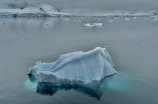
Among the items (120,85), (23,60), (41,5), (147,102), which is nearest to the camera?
(147,102)

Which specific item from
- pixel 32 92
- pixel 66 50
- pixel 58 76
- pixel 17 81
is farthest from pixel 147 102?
pixel 66 50

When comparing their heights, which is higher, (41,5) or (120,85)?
(41,5)

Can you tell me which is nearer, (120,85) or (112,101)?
(112,101)

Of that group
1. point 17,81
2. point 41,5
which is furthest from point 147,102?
point 41,5

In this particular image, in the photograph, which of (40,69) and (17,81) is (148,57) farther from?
(17,81)

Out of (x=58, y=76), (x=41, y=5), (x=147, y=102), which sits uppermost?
(x=41, y=5)

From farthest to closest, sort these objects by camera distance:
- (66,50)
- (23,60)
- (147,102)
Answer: (66,50) → (23,60) → (147,102)

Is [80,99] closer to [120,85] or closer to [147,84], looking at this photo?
[120,85]
